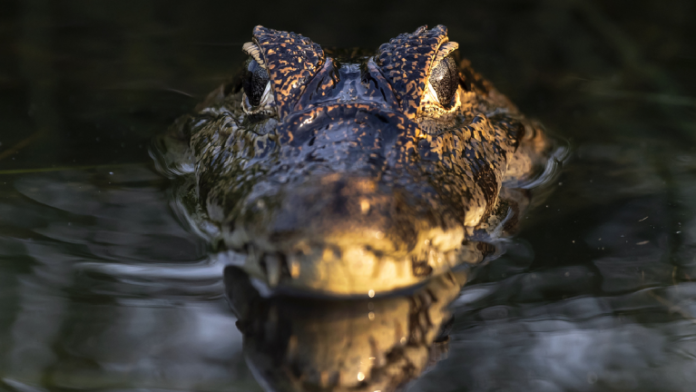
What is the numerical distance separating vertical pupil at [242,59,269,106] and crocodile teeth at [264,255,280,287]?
1080 mm

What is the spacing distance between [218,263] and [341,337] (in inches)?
27.9

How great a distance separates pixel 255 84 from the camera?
3098 mm

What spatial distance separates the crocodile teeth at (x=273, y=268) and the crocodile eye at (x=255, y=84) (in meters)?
1.04

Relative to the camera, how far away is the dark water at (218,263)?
2.00m

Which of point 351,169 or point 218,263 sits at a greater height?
point 351,169

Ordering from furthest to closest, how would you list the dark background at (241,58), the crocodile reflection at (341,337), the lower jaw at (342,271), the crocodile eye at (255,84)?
the dark background at (241,58), the crocodile eye at (255,84), the lower jaw at (342,271), the crocodile reflection at (341,337)

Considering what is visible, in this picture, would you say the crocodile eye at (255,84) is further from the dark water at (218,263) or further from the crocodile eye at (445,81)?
the crocodile eye at (445,81)

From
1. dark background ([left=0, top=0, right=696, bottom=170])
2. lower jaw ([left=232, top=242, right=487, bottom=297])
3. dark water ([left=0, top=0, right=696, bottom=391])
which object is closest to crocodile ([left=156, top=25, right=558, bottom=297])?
lower jaw ([left=232, top=242, right=487, bottom=297])

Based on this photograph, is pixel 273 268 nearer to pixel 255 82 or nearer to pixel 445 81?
pixel 255 82

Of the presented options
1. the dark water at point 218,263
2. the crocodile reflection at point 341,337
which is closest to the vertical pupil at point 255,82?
the dark water at point 218,263

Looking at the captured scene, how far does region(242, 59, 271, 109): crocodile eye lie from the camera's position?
304cm

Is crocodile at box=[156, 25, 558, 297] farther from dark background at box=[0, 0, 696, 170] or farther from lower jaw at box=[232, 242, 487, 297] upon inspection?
dark background at box=[0, 0, 696, 170]

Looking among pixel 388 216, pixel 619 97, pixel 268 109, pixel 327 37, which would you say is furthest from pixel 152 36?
pixel 388 216

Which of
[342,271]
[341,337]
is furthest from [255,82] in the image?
[341,337]
